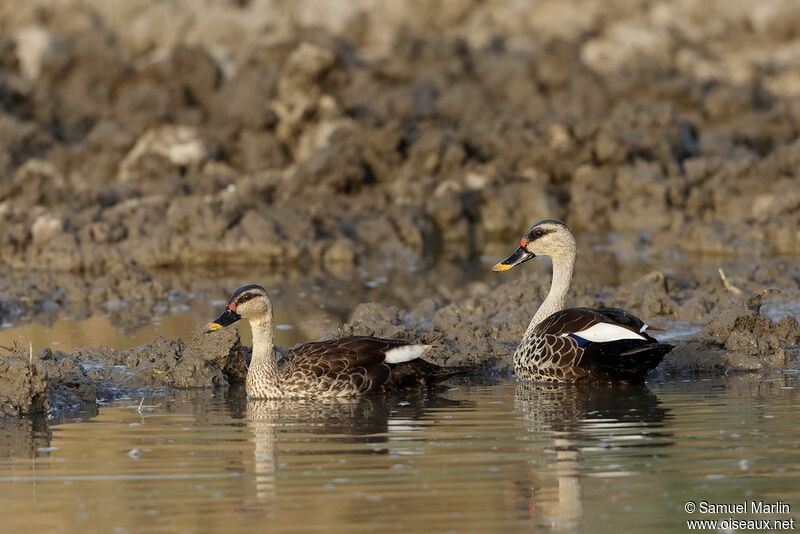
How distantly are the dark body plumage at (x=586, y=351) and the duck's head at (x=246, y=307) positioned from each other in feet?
6.32

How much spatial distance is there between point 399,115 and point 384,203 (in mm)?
3602

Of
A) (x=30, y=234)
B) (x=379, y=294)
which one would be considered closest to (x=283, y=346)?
(x=379, y=294)

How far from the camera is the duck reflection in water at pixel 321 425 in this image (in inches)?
381

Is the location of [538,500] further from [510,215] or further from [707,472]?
[510,215]

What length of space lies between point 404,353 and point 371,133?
12.6 meters

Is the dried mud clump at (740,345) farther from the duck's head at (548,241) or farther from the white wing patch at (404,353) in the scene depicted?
the white wing patch at (404,353)

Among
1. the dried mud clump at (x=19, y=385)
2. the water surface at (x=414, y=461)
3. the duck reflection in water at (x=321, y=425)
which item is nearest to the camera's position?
the water surface at (x=414, y=461)

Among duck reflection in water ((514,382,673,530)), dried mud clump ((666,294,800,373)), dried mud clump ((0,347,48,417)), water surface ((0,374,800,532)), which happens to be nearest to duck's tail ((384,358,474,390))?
water surface ((0,374,800,532))

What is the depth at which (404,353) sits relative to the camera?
12000mm

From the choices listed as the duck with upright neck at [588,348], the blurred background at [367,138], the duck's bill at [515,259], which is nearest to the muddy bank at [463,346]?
the duck's bill at [515,259]

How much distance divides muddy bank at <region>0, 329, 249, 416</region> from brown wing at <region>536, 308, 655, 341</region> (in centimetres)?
237

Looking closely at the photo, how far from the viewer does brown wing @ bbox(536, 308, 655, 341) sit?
1205 cm

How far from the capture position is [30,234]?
20.9 meters

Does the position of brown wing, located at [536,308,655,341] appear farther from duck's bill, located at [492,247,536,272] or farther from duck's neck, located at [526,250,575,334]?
duck's bill, located at [492,247,536,272]
